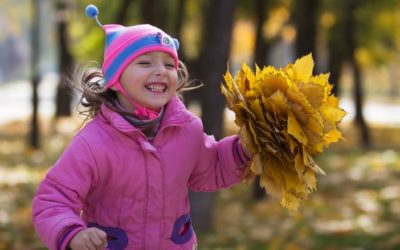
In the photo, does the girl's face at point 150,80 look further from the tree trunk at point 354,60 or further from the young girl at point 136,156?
the tree trunk at point 354,60

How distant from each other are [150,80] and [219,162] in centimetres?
48

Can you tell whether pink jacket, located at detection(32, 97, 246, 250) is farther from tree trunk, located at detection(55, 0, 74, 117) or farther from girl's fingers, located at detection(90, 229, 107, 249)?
tree trunk, located at detection(55, 0, 74, 117)

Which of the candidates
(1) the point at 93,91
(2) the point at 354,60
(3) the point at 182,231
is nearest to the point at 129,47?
(1) the point at 93,91

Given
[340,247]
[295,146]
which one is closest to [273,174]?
[295,146]

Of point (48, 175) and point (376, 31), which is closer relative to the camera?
point (48, 175)

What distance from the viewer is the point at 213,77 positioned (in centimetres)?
780

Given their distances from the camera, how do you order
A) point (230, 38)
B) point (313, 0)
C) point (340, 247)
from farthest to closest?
point (313, 0), point (230, 38), point (340, 247)

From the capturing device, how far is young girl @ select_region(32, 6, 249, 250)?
2.76 m

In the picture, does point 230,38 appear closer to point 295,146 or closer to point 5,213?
point 5,213

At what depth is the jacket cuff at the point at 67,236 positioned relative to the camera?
2.55m

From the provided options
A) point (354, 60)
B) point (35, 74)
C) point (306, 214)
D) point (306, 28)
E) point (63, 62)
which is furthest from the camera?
point (63, 62)

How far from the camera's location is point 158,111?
3014 mm

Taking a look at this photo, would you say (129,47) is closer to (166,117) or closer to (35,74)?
(166,117)

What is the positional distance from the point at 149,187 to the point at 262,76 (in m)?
0.61
